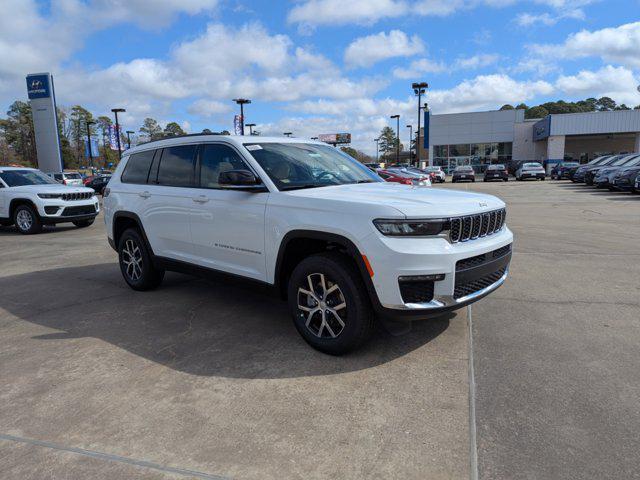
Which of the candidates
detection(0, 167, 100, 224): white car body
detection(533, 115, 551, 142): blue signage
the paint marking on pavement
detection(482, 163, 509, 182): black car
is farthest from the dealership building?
the paint marking on pavement

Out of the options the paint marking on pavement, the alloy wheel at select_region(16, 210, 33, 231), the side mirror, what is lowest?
the paint marking on pavement

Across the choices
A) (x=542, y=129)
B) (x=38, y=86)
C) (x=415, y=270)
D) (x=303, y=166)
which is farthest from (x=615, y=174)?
(x=38, y=86)

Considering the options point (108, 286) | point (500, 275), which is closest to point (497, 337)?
point (500, 275)

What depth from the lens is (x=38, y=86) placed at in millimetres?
34719

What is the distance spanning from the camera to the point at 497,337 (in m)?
4.09

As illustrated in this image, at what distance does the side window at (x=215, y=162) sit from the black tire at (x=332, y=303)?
1.28m

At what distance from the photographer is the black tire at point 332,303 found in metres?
3.48

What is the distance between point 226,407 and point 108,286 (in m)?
3.90

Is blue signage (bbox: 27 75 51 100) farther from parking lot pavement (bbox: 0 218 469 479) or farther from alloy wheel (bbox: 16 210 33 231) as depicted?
parking lot pavement (bbox: 0 218 469 479)

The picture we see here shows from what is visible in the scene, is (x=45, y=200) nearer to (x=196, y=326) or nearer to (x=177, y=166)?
(x=177, y=166)

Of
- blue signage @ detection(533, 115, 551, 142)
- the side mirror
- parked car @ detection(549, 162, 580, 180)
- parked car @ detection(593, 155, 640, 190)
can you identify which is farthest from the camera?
blue signage @ detection(533, 115, 551, 142)

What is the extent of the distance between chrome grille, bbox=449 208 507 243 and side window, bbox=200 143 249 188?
6.64ft

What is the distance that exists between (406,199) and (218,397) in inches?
79.5

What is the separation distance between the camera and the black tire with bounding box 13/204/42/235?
11.7m
